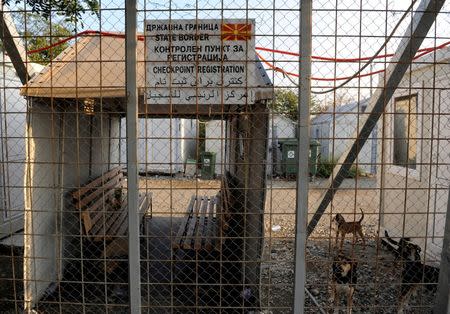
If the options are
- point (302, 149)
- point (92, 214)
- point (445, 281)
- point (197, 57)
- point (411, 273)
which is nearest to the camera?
point (302, 149)

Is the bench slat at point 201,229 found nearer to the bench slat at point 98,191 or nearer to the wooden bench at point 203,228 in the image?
the wooden bench at point 203,228

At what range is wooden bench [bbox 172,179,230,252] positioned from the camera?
5047mm

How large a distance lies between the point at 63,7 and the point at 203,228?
3623 millimetres

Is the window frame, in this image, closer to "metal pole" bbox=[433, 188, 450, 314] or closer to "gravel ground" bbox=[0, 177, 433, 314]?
"gravel ground" bbox=[0, 177, 433, 314]

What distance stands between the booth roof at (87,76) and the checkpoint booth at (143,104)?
0.01 m

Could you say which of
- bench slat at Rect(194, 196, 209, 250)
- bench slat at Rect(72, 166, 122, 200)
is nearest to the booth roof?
bench slat at Rect(72, 166, 122, 200)

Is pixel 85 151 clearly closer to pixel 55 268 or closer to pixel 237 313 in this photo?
pixel 55 268

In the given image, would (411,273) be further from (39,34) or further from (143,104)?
(39,34)

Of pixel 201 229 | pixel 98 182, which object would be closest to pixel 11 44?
pixel 98 182

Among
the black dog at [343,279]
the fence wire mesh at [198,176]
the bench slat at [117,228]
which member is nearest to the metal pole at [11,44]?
the fence wire mesh at [198,176]

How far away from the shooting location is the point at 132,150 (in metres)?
3.29

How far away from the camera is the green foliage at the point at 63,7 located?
3920mm

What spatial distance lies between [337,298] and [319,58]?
258 cm

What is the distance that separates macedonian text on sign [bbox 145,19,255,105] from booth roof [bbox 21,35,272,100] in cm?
32
